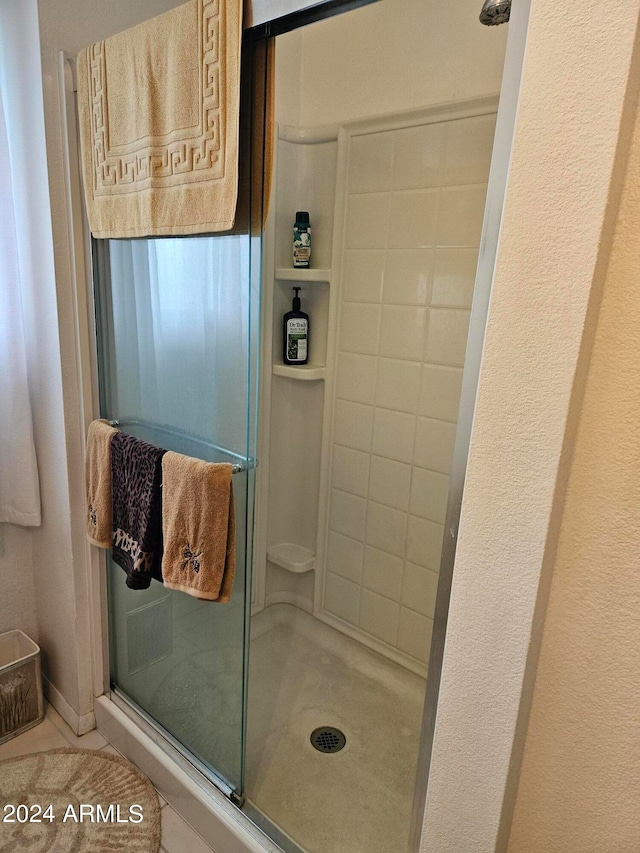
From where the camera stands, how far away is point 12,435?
1.50 m

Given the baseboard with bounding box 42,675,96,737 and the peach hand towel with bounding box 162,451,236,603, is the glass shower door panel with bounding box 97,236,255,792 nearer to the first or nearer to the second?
the peach hand towel with bounding box 162,451,236,603

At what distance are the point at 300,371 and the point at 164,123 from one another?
94cm

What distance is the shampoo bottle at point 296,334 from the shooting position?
6.25 feet

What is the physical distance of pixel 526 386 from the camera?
2.11 ft

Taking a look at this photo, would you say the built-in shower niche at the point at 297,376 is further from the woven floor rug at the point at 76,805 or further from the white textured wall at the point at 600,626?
the white textured wall at the point at 600,626

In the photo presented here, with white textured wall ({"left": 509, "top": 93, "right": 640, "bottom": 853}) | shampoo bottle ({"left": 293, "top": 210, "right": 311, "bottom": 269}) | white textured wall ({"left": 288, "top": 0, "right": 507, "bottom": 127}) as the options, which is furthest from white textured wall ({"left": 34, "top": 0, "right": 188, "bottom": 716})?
white textured wall ({"left": 509, "top": 93, "right": 640, "bottom": 853})

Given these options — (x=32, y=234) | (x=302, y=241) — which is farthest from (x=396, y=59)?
(x=32, y=234)

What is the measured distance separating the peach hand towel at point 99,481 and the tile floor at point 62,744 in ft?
2.18

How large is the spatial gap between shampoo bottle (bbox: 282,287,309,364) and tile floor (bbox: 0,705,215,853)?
4.38ft

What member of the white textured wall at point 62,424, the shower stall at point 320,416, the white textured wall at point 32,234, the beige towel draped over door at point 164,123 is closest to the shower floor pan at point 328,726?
the shower stall at point 320,416

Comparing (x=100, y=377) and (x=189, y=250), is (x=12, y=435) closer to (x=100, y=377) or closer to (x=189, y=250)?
(x=100, y=377)

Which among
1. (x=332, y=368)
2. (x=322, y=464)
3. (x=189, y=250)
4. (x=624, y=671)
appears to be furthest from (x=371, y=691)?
(x=189, y=250)

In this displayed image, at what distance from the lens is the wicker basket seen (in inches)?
62.5

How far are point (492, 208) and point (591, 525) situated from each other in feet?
1.33
